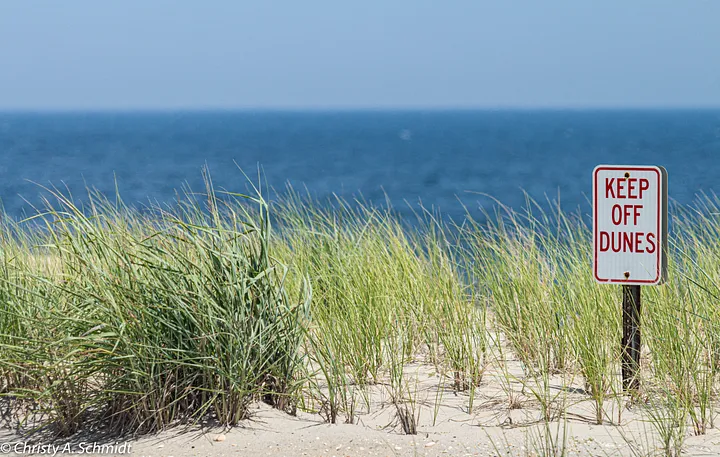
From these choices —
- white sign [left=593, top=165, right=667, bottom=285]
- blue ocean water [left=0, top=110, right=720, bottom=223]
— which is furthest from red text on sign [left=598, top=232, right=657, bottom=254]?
blue ocean water [left=0, top=110, right=720, bottom=223]

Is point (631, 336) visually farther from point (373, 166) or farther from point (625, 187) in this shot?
point (373, 166)

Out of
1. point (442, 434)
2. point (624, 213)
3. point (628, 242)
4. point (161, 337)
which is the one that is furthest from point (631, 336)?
point (161, 337)

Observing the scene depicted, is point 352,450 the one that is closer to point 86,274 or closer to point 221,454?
point 221,454

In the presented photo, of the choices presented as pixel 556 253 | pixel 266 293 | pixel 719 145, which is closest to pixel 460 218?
pixel 556 253

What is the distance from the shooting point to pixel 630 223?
3.60m

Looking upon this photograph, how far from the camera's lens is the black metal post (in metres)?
3.54

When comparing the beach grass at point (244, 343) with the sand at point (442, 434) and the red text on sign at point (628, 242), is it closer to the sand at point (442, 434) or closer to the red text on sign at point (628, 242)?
the sand at point (442, 434)

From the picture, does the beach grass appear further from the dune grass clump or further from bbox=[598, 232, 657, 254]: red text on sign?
bbox=[598, 232, 657, 254]: red text on sign

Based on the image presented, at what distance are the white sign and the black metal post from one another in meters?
0.08

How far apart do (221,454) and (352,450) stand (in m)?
0.49

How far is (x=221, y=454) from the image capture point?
3068mm

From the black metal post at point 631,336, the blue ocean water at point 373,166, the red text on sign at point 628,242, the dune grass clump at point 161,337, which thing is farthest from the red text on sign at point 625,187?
the blue ocean water at point 373,166

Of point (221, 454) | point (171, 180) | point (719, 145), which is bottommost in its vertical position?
point (221, 454)

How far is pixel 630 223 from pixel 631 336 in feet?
1.66
